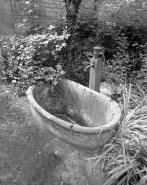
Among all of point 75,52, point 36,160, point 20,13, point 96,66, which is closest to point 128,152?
point 36,160

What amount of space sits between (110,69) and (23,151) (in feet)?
7.21

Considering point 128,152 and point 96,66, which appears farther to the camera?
point 96,66

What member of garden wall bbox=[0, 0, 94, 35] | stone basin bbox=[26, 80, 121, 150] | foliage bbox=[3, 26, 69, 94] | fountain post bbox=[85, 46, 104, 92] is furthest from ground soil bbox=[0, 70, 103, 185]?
garden wall bbox=[0, 0, 94, 35]

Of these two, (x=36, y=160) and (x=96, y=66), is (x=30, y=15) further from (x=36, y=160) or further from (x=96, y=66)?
(x=36, y=160)

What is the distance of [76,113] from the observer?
236cm

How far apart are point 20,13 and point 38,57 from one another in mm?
1770

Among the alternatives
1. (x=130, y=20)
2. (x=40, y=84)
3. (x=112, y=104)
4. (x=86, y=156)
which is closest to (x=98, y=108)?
(x=112, y=104)

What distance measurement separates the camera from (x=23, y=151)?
171 centimetres

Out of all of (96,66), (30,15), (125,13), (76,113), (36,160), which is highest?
(125,13)

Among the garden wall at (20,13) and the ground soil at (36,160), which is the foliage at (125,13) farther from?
the ground soil at (36,160)

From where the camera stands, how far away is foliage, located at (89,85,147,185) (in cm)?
128

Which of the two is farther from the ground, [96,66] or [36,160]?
[96,66]

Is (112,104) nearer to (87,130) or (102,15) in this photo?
(87,130)

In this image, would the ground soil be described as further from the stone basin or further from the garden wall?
the garden wall
